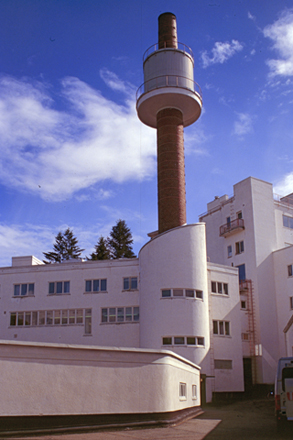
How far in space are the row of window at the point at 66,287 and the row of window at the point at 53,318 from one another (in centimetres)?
147

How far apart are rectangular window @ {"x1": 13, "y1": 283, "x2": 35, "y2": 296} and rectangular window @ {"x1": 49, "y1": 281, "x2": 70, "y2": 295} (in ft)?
4.95

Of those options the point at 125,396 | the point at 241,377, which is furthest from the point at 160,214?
the point at 125,396

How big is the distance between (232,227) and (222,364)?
14.4m

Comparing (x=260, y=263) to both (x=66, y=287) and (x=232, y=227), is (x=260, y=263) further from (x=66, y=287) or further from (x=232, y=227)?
(x=66, y=287)

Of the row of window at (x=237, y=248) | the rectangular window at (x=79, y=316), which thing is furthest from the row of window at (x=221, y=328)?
the row of window at (x=237, y=248)

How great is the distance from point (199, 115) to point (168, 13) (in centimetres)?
870

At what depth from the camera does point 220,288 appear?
35312 mm

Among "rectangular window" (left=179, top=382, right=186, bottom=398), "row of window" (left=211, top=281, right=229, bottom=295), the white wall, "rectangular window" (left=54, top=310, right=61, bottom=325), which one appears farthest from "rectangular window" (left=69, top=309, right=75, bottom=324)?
the white wall

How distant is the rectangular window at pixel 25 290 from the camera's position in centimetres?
3672

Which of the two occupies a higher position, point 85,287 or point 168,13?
point 168,13

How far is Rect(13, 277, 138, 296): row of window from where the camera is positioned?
34969 millimetres

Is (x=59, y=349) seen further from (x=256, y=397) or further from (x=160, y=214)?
(x=256, y=397)

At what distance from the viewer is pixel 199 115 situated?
3962 cm

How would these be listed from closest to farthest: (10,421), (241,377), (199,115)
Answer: (10,421) < (241,377) < (199,115)
